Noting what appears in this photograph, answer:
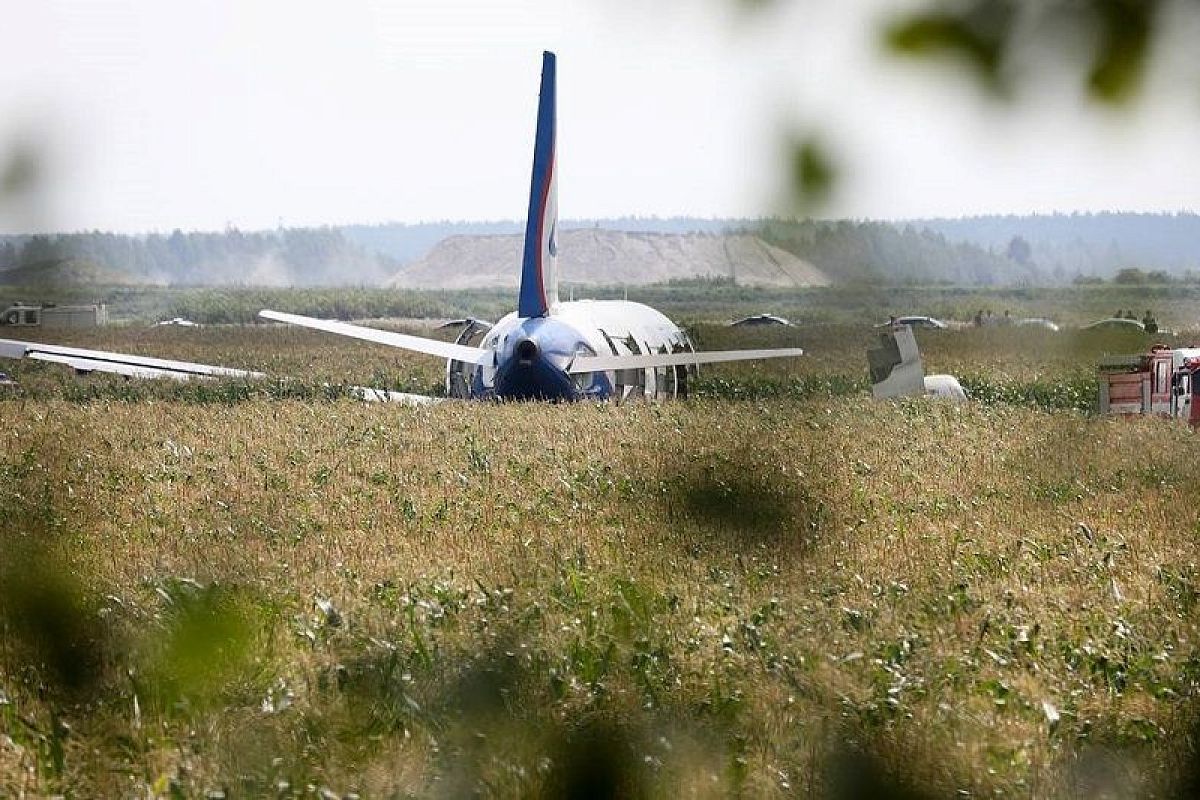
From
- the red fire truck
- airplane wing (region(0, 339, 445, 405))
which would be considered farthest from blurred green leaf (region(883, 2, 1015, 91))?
airplane wing (region(0, 339, 445, 405))

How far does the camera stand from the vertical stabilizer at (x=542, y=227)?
86.7 ft

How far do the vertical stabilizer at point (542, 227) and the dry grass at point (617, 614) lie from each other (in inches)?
350

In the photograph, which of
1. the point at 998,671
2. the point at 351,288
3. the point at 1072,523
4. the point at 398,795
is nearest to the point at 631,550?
the point at 998,671

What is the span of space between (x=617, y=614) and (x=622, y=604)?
0.25m

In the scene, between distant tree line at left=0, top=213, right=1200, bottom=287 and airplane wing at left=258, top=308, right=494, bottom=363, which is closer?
distant tree line at left=0, top=213, right=1200, bottom=287

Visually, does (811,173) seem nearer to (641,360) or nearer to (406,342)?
(641,360)

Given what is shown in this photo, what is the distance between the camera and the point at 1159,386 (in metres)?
22.5

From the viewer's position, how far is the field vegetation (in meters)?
2.19

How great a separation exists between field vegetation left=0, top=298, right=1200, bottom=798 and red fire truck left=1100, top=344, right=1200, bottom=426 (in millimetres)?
2954

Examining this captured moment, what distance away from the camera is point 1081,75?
1.62 m

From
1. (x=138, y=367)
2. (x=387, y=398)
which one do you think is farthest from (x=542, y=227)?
(x=138, y=367)

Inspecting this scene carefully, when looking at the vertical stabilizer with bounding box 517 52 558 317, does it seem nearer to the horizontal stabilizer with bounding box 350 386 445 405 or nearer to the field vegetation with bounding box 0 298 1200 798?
the horizontal stabilizer with bounding box 350 386 445 405

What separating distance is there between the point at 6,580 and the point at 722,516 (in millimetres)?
905

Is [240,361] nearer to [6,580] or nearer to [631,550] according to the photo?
[631,550]
